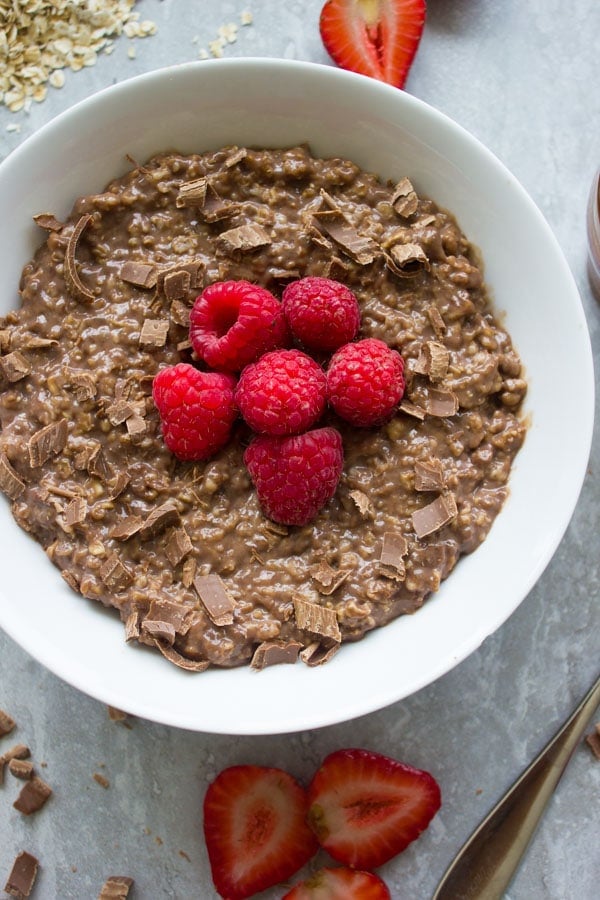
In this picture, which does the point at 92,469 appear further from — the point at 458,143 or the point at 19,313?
the point at 458,143

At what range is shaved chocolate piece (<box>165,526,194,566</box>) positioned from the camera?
193 cm

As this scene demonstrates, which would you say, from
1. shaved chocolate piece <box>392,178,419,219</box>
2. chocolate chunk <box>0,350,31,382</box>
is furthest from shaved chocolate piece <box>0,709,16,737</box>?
shaved chocolate piece <box>392,178,419,219</box>

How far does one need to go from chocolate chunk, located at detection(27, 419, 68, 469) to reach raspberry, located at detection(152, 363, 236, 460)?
0.74 feet

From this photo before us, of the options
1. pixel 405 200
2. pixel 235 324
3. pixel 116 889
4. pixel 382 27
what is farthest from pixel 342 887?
pixel 382 27

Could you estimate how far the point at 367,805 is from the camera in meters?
2.25

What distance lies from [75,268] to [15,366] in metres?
0.26

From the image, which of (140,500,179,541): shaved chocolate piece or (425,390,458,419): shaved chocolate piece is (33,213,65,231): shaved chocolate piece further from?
(425,390,458,419): shaved chocolate piece

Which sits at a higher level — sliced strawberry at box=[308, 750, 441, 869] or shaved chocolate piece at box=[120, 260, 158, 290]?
shaved chocolate piece at box=[120, 260, 158, 290]

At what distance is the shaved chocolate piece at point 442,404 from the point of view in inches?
76.9

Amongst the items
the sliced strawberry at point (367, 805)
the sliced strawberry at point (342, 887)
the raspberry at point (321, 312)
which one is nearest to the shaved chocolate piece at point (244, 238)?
the raspberry at point (321, 312)

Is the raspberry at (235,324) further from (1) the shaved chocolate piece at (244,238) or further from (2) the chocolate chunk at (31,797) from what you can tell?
(2) the chocolate chunk at (31,797)

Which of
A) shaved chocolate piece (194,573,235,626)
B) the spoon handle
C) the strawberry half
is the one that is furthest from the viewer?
the strawberry half

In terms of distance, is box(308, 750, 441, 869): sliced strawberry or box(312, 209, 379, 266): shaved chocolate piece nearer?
box(312, 209, 379, 266): shaved chocolate piece

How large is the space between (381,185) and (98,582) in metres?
1.13
